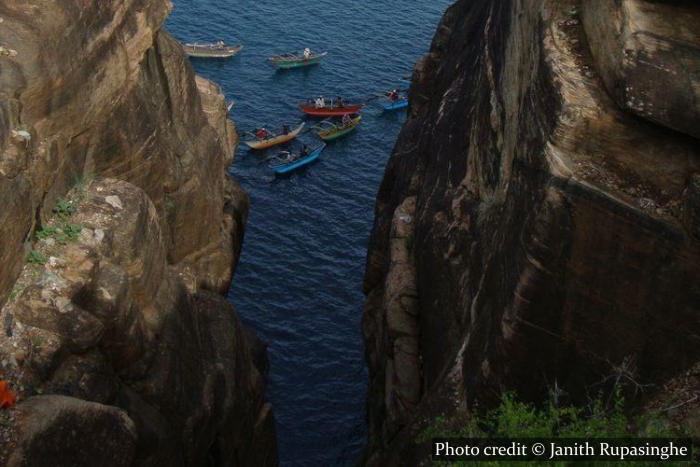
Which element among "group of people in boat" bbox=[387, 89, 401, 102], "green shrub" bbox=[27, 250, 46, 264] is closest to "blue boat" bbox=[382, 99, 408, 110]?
"group of people in boat" bbox=[387, 89, 401, 102]

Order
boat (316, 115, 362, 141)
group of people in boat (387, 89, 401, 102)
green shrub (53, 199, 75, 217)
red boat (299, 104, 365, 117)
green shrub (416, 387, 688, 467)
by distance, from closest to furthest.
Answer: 1. green shrub (416, 387, 688, 467)
2. green shrub (53, 199, 75, 217)
3. boat (316, 115, 362, 141)
4. red boat (299, 104, 365, 117)
5. group of people in boat (387, 89, 401, 102)

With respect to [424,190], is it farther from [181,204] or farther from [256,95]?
[256,95]

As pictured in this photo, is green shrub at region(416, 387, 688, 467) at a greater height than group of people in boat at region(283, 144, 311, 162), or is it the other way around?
green shrub at region(416, 387, 688, 467)

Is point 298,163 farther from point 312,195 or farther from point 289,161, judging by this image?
point 312,195

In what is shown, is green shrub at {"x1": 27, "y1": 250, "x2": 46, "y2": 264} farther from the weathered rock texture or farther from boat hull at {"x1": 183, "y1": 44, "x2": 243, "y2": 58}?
boat hull at {"x1": 183, "y1": 44, "x2": 243, "y2": 58}

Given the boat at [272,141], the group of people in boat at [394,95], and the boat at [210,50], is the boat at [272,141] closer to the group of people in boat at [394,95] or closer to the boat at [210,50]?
the group of people in boat at [394,95]

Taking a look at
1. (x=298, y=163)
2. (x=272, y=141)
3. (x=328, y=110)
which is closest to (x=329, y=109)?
(x=328, y=110)

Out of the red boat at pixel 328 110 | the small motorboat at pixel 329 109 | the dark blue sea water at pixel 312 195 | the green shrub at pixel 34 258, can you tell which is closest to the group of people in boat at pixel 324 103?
the small motorboat at pixel 329 109

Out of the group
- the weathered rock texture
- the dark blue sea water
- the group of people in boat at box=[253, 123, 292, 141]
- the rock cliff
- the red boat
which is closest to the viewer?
the weathered rock texture
